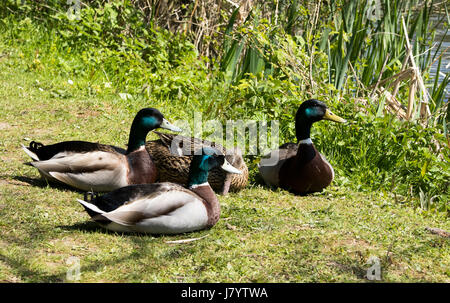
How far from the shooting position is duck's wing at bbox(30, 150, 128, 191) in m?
5.43

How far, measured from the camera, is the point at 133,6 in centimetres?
1016

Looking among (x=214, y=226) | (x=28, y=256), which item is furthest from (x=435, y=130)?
(x=28, y=256)

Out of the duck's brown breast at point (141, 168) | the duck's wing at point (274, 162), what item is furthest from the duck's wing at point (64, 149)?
the duck's wing at point (274, 162)

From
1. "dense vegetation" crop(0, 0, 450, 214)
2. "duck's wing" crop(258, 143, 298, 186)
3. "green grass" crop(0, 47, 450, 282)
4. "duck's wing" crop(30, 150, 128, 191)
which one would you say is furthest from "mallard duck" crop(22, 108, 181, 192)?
"dense vegetation" crop(0, 0, 450, 214)

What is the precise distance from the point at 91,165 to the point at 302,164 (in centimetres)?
206

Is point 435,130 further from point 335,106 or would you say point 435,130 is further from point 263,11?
point 263,11

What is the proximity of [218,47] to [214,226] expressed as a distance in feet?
17.2

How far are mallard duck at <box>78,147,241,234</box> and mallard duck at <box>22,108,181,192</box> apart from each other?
2.75 ft

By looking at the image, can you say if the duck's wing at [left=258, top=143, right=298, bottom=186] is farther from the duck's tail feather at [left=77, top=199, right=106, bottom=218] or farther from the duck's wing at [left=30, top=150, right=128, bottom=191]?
the duck's tail feather at [left=77, top=199, right=106, bottom=218]

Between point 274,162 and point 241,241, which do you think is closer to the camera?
point 241,241

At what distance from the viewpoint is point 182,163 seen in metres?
6.06

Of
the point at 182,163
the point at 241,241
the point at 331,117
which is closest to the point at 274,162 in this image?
the point at 331,117

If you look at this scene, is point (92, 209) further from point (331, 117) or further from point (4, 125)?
point (4, 125)
